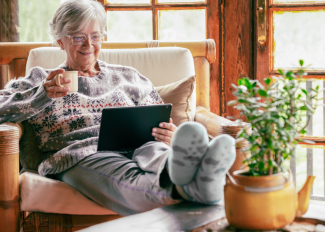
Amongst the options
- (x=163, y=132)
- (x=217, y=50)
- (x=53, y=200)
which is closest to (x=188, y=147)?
(x=163, y=132)

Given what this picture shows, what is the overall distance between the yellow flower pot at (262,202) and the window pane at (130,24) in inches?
73.3

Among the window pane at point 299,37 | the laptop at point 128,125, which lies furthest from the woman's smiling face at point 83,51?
the window pane at point 299,37

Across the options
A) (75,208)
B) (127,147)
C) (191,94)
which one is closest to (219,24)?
(191,94)

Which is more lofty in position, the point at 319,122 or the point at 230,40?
the point at 230,40

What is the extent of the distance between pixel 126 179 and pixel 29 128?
58 centimetres

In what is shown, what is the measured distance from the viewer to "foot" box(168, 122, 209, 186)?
27.2 inches

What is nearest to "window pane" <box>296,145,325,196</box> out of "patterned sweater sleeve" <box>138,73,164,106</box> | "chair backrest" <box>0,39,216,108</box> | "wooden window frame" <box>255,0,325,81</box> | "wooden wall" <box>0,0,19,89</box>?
"wooden window frame" <box>255,0,325,81</box>

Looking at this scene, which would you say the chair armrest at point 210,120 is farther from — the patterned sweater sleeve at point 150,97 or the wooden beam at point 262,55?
the wooden beam at point 262,55

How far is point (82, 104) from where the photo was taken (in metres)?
1.43

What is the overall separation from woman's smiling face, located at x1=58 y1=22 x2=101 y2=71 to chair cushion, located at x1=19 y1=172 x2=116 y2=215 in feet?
1.93

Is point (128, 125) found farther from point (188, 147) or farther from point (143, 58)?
point (143, 58)

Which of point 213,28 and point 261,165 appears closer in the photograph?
point 261,165

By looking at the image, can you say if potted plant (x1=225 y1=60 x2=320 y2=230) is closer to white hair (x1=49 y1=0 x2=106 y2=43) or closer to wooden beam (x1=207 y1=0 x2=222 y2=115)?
white hair (x1=49 y1=0 x2=106 y2=43)

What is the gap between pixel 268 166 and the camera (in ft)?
2.17
